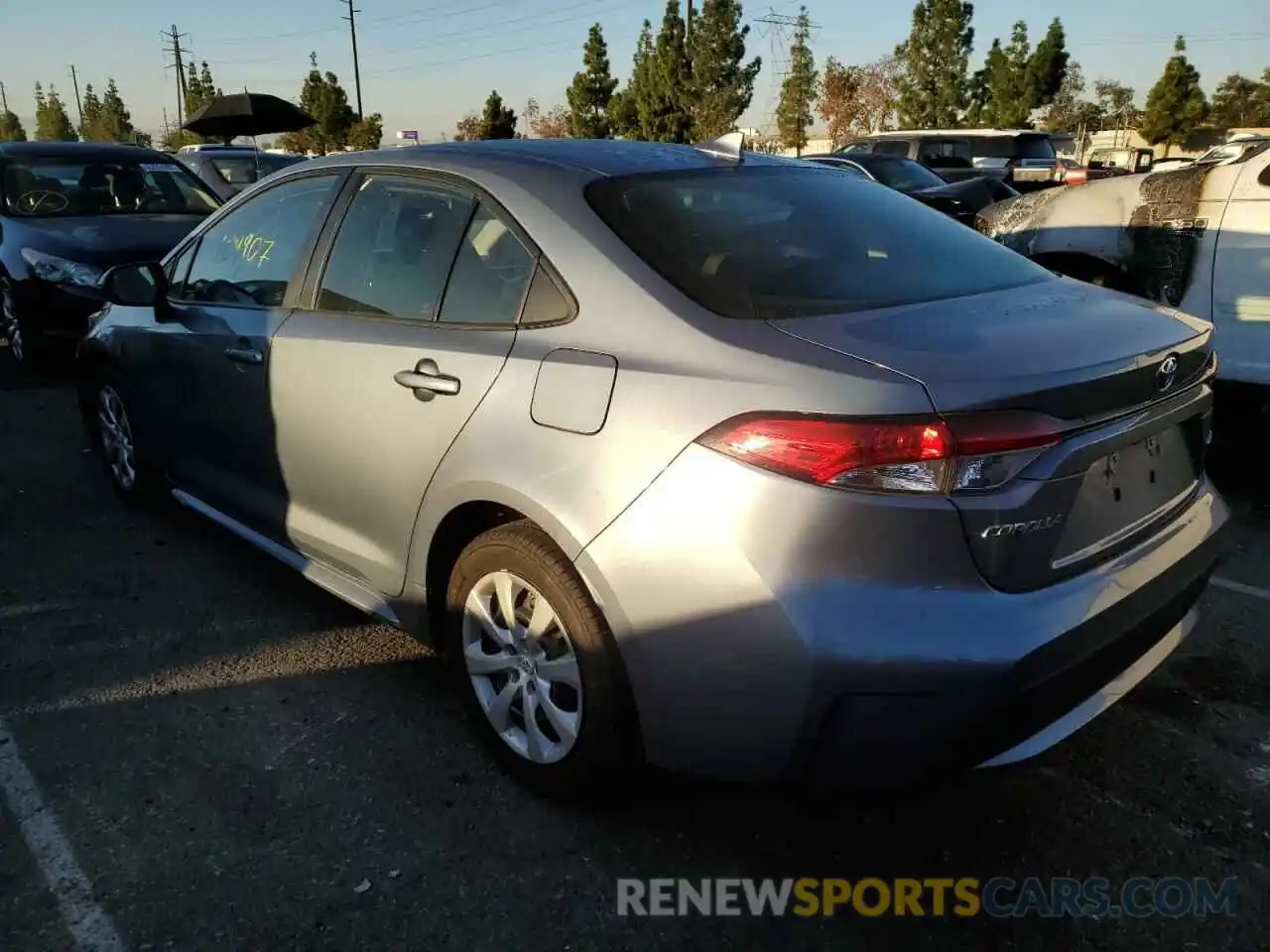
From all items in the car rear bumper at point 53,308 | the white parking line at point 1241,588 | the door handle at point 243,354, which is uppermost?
the door handle at point 243,354

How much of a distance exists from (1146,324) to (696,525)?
123 centimetres

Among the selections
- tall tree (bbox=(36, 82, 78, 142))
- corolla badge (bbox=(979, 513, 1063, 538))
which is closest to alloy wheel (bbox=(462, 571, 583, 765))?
corolla badge (bbox=(979, 513, 1063, 538))

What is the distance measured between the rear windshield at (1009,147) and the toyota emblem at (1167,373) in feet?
53.5

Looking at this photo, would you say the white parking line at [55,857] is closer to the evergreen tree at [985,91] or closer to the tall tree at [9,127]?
the evergreen tree at [985,91]

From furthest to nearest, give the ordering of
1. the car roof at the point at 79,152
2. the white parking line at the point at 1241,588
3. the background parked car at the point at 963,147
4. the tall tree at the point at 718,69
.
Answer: the tall tree at the point at 718,69
the background parked car at the point at 963,147
the car roof at the point at 79,152
the white parking line at the point at 1241,588

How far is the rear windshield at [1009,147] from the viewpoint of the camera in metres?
17.2

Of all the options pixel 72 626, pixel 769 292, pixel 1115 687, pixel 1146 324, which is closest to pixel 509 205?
pixel 769 292

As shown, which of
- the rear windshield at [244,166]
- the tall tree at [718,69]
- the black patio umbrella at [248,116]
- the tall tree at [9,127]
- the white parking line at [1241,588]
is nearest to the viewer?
the white parking line at [1241,588]

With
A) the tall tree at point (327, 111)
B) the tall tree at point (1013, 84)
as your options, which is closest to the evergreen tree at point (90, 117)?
the tall tree at point (327, 111)

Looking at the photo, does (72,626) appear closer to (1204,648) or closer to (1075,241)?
(1204,648)

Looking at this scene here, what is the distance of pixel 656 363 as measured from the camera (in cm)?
220

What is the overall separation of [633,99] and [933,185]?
36.8m

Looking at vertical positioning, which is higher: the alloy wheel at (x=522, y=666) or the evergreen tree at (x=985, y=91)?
the evergreen tree at (x=985, y=91)

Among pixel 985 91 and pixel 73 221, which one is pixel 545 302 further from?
pixel 985 91
